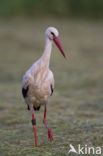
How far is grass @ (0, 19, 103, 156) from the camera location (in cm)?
631

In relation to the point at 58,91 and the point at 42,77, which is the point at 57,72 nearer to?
the point at 58,91

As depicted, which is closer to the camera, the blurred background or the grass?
A: the grass

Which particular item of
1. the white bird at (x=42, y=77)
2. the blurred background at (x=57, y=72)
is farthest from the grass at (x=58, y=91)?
the white bird at (x=42, y=77)

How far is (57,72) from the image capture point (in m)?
13.2

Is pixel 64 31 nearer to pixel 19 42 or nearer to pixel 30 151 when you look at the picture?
pixel 19 42

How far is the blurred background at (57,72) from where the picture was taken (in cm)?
650

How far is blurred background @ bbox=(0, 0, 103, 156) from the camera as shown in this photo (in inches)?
256

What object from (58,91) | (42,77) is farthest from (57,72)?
(42,77)

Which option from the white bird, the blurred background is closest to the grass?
the blurred background

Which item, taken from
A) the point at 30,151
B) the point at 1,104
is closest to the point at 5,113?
the point at 1,104

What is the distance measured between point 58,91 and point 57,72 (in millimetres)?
2387

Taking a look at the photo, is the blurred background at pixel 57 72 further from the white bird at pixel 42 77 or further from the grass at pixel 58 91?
the white bird at pixel 42 77

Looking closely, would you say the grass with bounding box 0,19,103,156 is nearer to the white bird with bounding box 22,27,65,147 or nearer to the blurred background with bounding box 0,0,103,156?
the blurred background with bounding box 0,0,103,156

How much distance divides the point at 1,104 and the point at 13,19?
1535 centimetres
